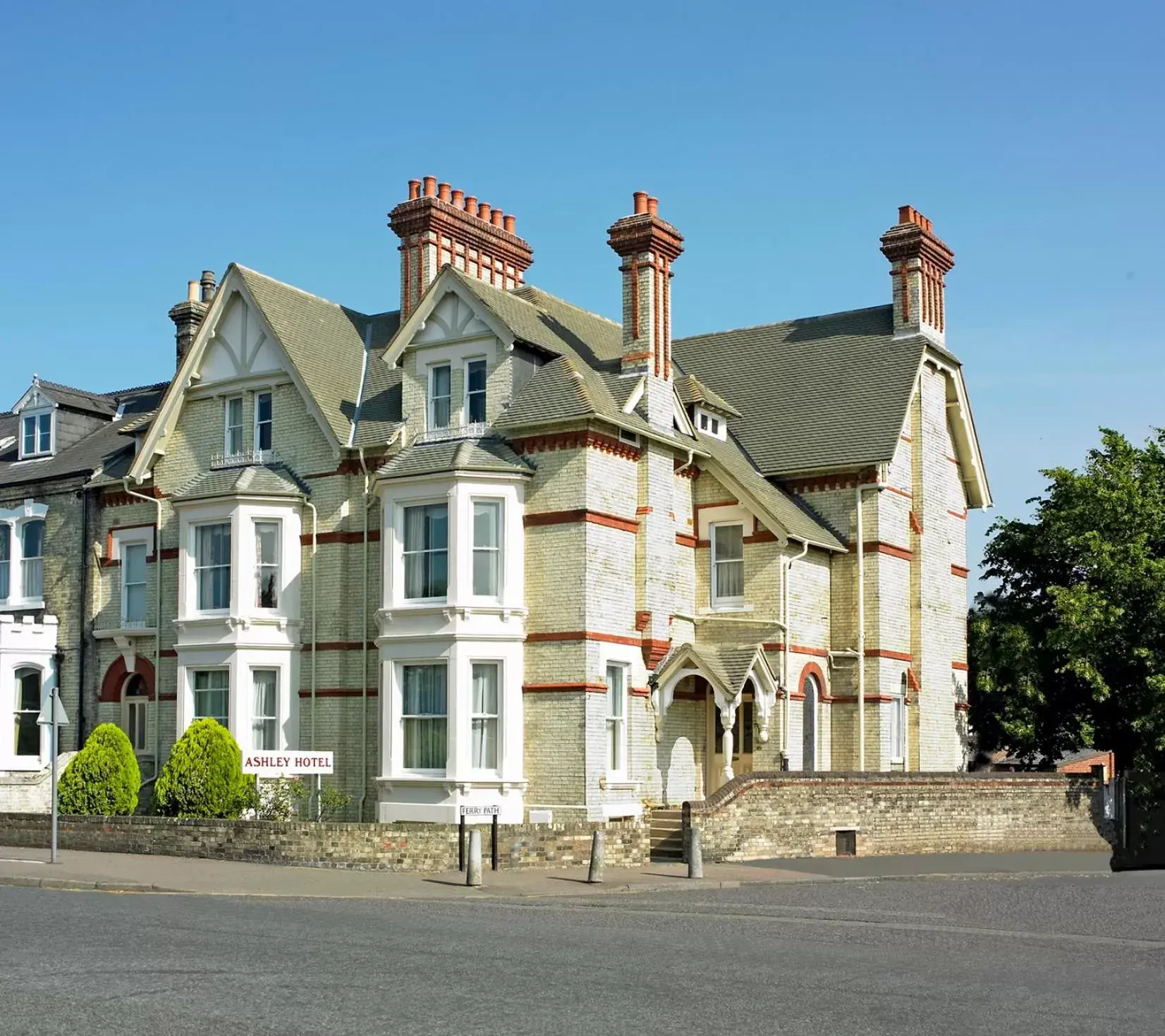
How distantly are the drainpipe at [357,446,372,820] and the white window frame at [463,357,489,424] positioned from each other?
2.31 metres

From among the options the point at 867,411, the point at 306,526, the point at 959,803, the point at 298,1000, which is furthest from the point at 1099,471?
the point at 298,1000

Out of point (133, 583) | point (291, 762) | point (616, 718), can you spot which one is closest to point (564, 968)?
point (291, 762)

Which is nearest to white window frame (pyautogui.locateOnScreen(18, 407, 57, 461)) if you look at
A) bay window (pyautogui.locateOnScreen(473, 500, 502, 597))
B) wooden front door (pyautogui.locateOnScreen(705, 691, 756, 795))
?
bay window (pyautogui.locateOnScreen(473, 500, 502, 597))

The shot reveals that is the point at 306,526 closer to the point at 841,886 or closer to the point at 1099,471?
the point at 841,886

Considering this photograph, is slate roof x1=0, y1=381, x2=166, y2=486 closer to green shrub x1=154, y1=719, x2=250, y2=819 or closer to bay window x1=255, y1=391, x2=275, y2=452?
bay window x1=255, y1=391, x2=275, y2=452

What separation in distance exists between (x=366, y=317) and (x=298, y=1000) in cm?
2699

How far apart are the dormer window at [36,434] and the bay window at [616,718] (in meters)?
17.1

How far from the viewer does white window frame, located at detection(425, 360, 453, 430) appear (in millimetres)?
32219

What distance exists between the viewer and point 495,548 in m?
30.7

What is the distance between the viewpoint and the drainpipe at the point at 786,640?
33.3 metres

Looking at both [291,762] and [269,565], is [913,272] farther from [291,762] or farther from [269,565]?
[291,762]

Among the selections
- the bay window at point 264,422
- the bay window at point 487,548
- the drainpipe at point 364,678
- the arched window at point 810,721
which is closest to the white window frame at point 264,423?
the bay window at point 264,422

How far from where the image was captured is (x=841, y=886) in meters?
25.3

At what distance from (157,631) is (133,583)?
1.80m
